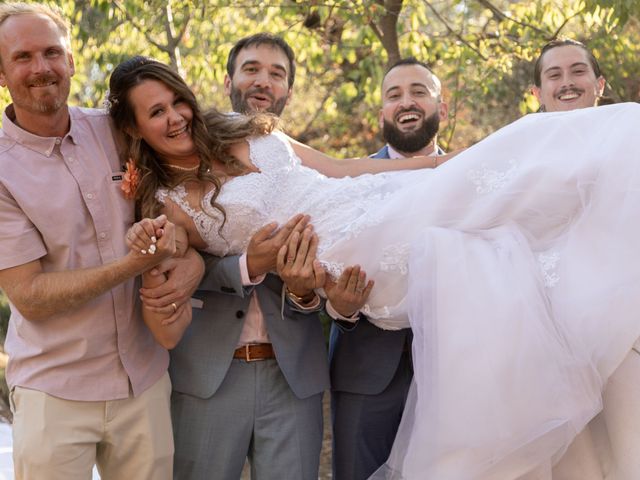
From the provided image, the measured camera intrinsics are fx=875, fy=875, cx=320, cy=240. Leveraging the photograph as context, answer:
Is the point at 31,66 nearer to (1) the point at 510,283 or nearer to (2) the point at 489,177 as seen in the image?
(2) the point at 489,177

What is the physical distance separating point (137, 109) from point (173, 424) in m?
1.27

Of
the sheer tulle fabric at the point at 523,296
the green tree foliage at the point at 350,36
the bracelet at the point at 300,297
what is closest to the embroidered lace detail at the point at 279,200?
the bracelet at the point at 300,297

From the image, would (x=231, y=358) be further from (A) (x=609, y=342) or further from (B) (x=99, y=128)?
(A) (x=609, y=342)

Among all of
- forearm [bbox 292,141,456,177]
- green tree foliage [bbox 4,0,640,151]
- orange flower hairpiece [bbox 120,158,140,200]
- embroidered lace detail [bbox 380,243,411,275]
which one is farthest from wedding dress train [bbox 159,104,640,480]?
green tree foliage [bbox 4,0,640,151]

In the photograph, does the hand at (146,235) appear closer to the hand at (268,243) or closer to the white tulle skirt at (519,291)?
the hand at (268,243)

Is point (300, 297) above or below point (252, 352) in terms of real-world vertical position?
above

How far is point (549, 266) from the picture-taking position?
2.87m

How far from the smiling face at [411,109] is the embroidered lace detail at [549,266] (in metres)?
1.70

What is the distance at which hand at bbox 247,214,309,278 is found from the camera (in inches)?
129

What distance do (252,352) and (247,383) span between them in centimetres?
13

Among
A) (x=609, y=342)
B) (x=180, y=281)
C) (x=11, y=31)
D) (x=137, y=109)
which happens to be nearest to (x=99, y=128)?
(x=137, y=109)

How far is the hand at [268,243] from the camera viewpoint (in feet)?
10.7

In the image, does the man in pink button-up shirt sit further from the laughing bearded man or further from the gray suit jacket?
the laughing bearded man

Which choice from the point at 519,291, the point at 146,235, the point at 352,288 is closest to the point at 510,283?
the point at 519,291
